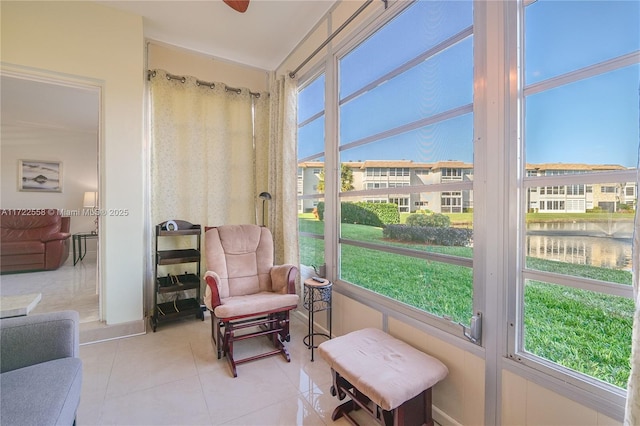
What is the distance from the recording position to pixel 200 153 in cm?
323

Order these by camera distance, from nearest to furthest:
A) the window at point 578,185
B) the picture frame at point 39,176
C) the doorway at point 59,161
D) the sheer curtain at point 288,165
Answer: the window at point 578,185, the sheer curtain at point 288,165, the doorway at point 59,161, the picture frame at point 39,176

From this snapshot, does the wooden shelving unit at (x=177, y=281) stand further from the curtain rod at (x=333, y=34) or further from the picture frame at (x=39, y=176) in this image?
the picture frame at (x=39, y=176)

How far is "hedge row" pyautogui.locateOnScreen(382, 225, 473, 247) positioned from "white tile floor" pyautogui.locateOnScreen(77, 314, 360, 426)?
1.17 meters

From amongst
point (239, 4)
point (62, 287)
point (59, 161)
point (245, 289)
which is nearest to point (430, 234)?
point (245, 289)

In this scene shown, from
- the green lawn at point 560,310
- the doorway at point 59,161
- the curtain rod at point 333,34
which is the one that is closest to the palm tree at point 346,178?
the green lawn at point 560,310

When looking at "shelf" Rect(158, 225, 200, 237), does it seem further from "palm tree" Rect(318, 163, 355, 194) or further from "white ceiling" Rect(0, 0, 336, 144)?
"palm tree" Rect(318, 163, 355, 194)

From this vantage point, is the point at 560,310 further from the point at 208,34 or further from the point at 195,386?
the point at 208,34

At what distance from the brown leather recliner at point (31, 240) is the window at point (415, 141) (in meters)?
5.35

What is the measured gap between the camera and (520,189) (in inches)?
48.5

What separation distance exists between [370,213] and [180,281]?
7.34 feet

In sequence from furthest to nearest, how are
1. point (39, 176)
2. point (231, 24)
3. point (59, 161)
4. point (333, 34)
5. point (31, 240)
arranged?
point (59, 161) < point (39, 176) < point (31, 240) < point (231, 24) < point (333, 34)

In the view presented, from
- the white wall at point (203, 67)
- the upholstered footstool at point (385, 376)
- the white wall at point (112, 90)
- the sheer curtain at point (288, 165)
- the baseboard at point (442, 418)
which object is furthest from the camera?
the white wall at point (203, 67)

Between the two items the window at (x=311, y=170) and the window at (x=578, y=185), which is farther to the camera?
the window at (x=311, y=170)

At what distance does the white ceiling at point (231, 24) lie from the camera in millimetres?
2486
